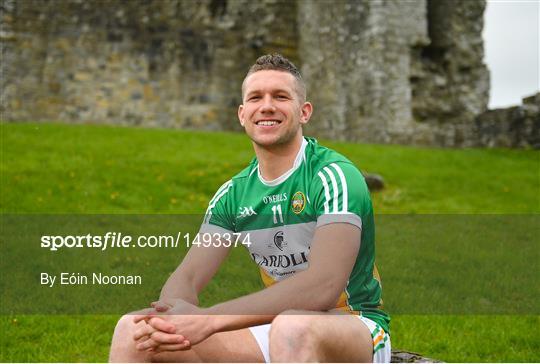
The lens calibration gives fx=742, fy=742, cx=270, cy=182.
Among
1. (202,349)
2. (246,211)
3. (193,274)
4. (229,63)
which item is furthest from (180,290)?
(229,63)

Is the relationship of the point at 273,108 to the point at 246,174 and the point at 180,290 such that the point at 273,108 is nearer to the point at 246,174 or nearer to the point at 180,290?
the point at 246,174

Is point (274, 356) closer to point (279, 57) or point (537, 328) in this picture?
point (279, 57)

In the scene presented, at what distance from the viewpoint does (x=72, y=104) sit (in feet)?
50.5

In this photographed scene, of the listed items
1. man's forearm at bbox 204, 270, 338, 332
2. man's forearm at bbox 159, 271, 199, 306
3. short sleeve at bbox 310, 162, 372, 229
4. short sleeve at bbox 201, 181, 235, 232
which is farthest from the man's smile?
man's forearm at bbox 159, 271, 199, 306

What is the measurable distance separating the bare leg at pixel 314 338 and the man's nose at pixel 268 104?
700mm

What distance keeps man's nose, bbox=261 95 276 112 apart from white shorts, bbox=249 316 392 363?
0.75m

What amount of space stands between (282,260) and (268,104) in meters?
0.55

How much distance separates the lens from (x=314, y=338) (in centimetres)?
227

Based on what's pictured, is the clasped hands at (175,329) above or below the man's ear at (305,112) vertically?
below

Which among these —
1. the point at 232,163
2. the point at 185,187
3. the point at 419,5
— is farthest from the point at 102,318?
the point at 419,5

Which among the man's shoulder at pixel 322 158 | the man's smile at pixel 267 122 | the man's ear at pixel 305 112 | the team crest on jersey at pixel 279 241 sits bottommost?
the team crest on jersey at pixel 279 241

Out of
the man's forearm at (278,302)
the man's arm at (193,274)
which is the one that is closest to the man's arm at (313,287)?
the man's forearm at (278,302)

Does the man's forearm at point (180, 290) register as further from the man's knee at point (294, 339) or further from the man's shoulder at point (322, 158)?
the man's shoulder at point (322, 158)

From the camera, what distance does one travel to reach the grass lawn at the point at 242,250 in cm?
498
